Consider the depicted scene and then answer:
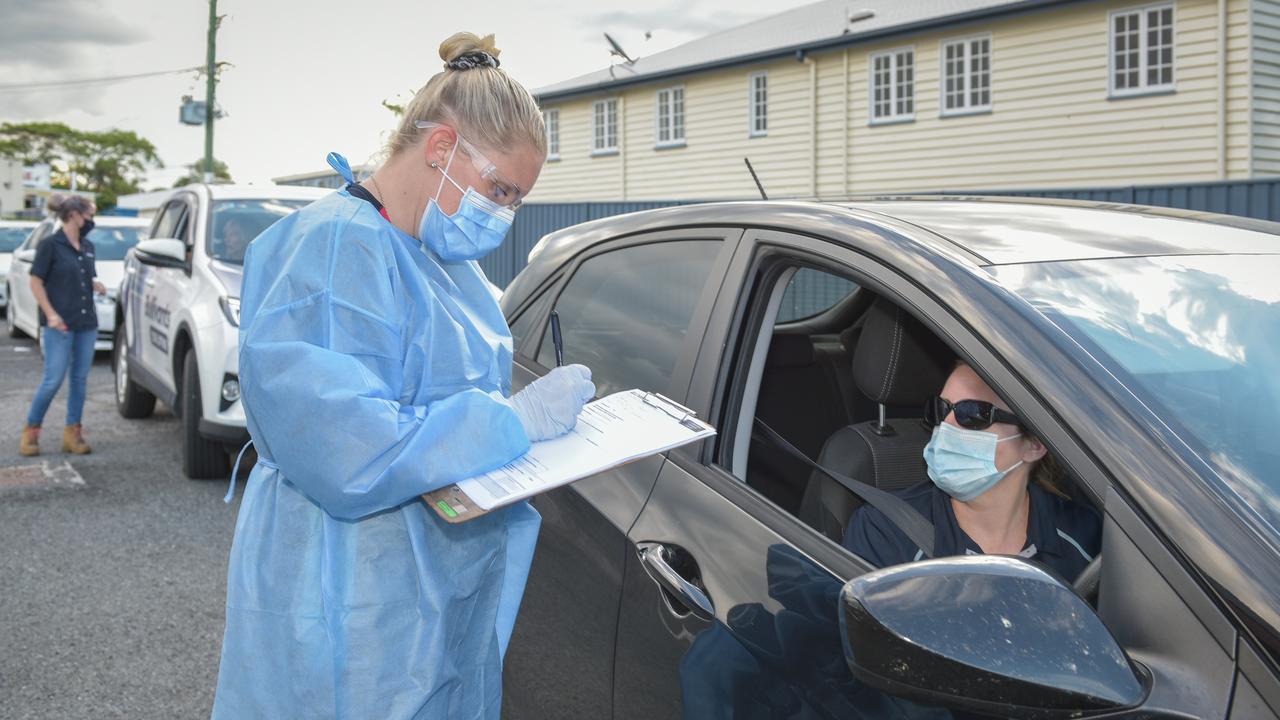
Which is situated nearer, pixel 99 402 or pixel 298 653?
pixel 298 653

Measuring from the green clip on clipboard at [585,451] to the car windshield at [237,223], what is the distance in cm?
628

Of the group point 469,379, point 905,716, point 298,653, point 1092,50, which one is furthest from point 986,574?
point 1092,50

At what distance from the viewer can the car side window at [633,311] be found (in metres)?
2.59

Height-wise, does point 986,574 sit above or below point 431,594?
above

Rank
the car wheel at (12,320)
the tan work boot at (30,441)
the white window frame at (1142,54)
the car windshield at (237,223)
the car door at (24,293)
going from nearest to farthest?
the car windshield at (237,223) → the tan work boot at (30,441) → the car door at (24,293) → the car wheel at (12,320) → the white window frame at (1142,54)

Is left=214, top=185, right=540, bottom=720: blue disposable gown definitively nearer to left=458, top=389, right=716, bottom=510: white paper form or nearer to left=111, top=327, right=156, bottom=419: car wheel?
left=458, top=389, right=716, bottom=510: white paper form

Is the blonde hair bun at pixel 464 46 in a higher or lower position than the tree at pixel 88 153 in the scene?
lower

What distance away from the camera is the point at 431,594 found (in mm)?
1997

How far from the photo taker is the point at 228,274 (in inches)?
298

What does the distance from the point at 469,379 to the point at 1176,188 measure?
38.5ft

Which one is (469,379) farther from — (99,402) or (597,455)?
(99,402)

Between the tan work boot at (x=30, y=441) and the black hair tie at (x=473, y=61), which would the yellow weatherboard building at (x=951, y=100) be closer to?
the tan work boot at (x=30, y=441)

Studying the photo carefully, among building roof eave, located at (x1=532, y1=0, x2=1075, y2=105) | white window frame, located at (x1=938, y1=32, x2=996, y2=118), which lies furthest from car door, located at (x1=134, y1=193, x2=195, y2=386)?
white window frame, located at (x1=938, y1=32, x2=996, y2=118)

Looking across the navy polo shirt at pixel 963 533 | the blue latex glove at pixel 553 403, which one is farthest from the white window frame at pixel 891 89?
the blue latex glove at pixel 553 403
